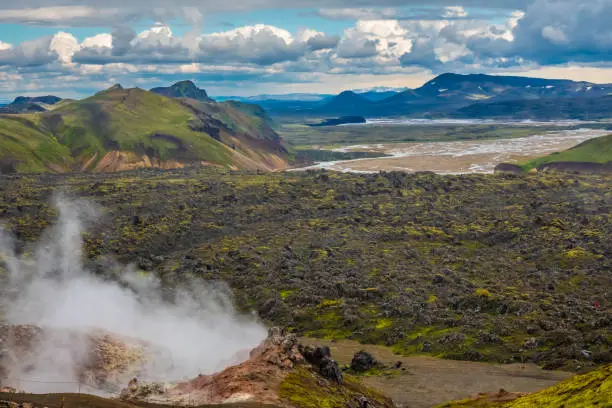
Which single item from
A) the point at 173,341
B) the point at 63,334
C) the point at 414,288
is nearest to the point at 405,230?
the point at 414,288

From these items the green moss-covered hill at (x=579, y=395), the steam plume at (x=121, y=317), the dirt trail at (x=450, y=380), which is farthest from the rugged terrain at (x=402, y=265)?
the green moss-covered hill at (x=579, y=395)

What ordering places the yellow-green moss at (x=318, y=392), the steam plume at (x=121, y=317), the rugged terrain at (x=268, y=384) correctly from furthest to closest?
the steam plume at (x=121, y=317) < the yellow-green moss at (x=318, y=392) < the rugged terrain at (x=268, y=384)

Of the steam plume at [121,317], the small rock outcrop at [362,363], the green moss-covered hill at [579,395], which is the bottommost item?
the small rock outcrop at [362,363]

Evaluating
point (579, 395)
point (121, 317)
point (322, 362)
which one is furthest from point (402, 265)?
point (579, 395)

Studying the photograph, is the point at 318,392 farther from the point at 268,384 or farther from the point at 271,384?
the point at 268,384

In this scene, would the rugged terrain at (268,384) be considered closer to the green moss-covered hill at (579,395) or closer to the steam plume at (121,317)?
the steam plume at (121,317)

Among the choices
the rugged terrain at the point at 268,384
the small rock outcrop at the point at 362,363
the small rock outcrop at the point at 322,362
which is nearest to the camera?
the rugged terrain at the point at 268,384

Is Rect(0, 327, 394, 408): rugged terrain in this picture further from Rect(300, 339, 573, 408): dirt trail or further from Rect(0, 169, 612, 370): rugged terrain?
Rect(0, 169, 612, 370): rugged terrain
